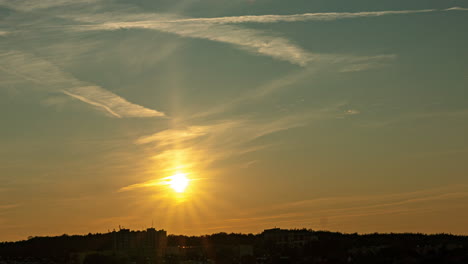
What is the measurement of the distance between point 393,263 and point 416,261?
9.88m

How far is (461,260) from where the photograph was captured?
172 m

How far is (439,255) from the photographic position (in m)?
190

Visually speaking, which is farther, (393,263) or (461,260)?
(393,263)

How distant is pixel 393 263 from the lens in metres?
191

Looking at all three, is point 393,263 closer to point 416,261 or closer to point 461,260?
point 416,261

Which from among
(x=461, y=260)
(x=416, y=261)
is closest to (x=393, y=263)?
(x=416, y=261)

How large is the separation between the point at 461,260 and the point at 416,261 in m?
12.9

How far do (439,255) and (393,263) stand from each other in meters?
11.3

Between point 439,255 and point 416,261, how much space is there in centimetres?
1087

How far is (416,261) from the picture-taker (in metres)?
182

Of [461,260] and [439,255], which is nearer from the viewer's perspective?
[461,260]

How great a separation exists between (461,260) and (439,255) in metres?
18.2
